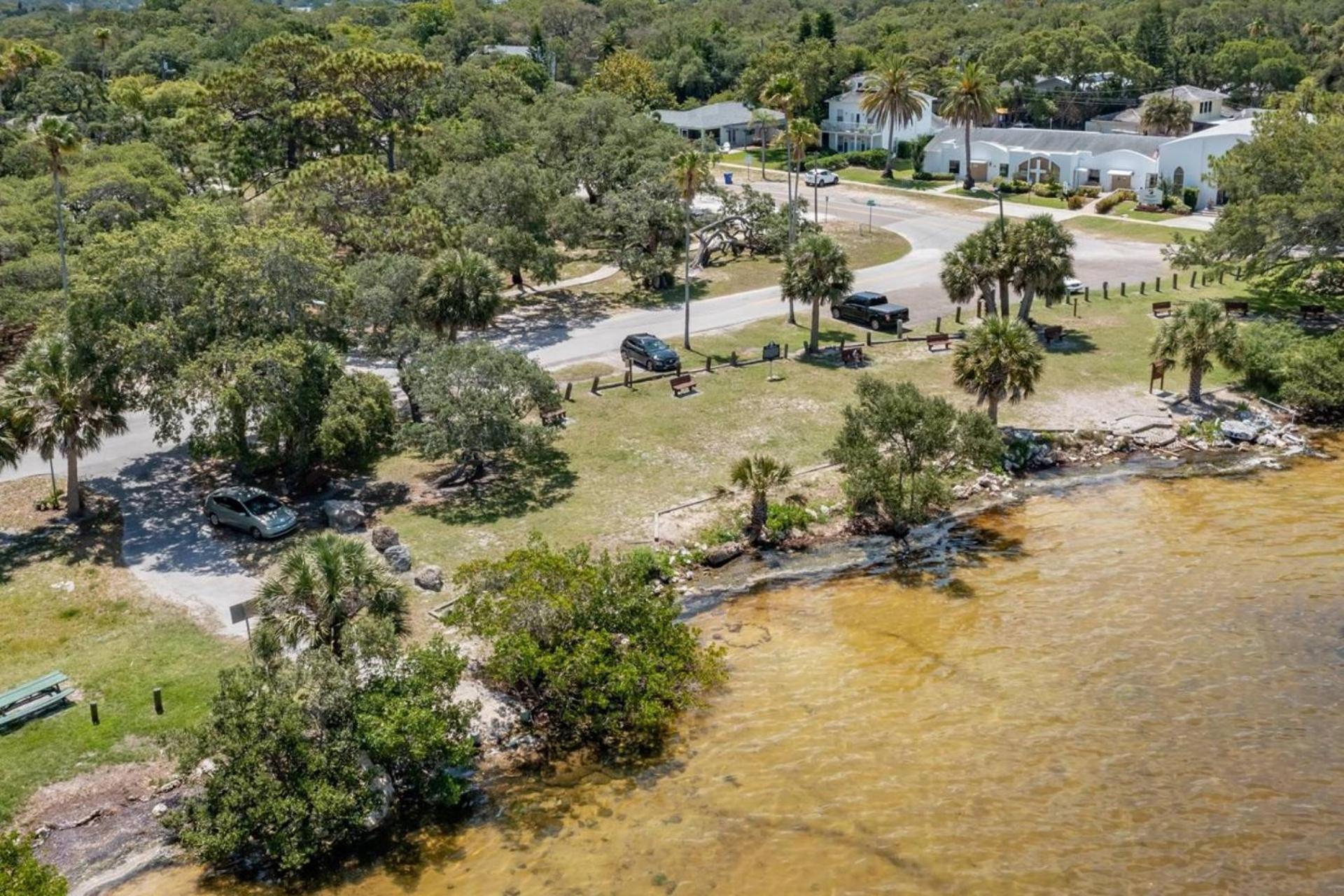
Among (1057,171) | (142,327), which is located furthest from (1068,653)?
(1057,171)

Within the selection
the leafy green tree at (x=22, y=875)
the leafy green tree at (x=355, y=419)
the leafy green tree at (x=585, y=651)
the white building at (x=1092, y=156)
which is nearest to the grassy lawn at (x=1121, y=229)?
the white building at (x=1092, y=156)

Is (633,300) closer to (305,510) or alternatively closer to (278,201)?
(278,201)

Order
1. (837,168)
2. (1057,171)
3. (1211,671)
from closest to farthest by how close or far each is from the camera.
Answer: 1. (1211,671)
2. (1057,171)
3. (837,168)

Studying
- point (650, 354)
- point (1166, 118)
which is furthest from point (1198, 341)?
point (1166, 118)

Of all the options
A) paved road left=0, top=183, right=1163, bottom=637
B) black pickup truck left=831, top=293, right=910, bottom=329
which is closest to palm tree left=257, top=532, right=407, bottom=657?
paved road left=0, top=183, right=1163, bottom=637

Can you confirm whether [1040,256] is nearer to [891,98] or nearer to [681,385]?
[681,385]

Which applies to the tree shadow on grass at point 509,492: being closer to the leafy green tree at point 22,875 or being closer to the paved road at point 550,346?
the paved road at point 550,346
